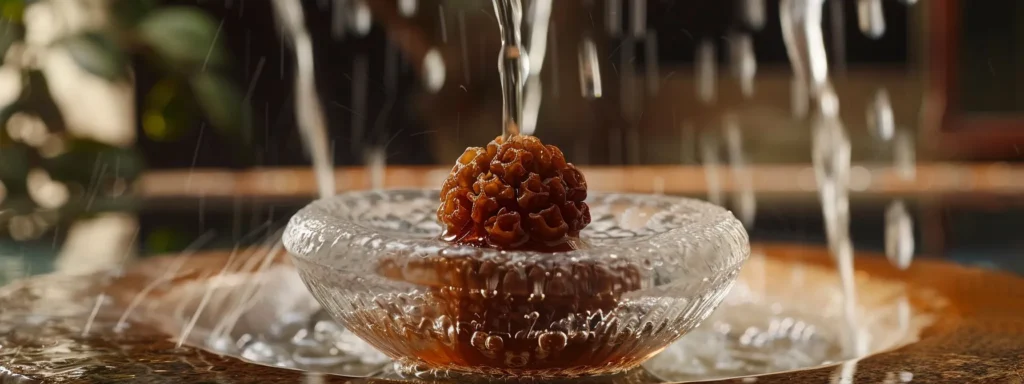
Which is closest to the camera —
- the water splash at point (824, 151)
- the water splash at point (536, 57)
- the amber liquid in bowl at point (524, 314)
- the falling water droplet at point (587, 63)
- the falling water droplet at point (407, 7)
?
the amber liquid in bowl at point (524, 314)

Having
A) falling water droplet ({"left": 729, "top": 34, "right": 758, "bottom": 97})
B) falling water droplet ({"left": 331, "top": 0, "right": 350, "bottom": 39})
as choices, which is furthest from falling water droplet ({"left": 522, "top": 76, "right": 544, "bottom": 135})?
falling water droplet ({"left": 729, "top": 34, "right": 758, "bottom": 97})

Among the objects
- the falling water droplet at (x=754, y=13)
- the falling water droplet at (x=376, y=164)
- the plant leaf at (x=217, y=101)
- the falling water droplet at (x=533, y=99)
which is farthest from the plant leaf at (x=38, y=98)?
the falling water droplet at (x=754, y=13)

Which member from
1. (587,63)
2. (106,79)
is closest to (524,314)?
(106,79)

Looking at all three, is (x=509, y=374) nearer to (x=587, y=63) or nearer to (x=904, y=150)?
(x=587, y=63)

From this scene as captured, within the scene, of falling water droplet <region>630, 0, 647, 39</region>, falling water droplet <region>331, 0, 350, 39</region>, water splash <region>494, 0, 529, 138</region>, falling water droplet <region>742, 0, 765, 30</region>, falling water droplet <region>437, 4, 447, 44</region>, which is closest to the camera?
water splash <region>494, 0, 529, 138</region>

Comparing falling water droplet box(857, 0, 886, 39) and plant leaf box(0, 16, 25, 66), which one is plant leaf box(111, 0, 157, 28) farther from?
falling water droplet box(857, 0, 886, 39)

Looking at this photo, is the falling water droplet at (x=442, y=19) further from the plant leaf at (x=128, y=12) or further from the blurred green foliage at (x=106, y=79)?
the plant leaf at (x=128, y=12)
